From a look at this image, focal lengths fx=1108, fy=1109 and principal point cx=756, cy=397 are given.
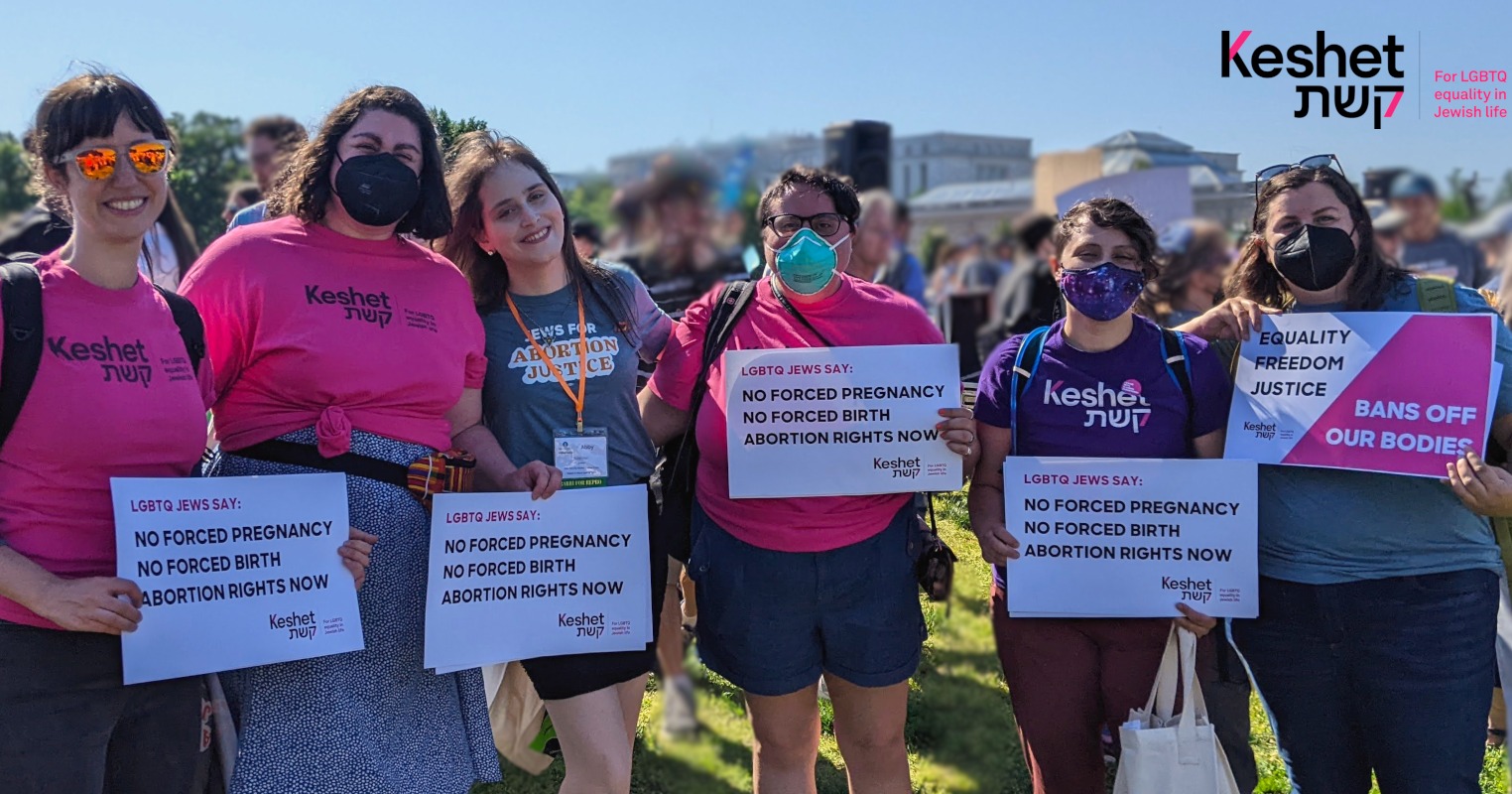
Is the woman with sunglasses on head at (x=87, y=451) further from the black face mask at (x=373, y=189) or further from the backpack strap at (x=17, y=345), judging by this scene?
the black face mask at (x=373, y=189)

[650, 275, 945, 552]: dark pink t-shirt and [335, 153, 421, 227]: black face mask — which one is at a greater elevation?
[335, 153, 421, 227]: black face mask

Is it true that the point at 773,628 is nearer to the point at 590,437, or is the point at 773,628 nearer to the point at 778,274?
the point at 590,437

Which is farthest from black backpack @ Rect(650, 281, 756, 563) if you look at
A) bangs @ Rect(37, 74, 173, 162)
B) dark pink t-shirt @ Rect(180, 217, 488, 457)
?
bangs @ Rect(37, 74, 173, 162)

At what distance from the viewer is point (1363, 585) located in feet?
9.71

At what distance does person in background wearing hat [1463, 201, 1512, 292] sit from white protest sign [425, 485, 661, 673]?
6563mm

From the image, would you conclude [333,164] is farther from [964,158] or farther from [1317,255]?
[964,158]

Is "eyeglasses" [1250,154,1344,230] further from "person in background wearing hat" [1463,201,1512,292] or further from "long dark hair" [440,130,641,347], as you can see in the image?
"person in background wearing hat" [1463,201,1512,292]

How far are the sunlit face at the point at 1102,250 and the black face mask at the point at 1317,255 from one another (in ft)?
1.32

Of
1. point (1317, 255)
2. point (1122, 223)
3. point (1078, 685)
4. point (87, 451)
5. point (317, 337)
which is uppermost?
point (1122, 223)

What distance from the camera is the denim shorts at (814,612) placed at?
10.7 ft

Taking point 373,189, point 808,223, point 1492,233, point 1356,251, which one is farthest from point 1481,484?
point 1492,233

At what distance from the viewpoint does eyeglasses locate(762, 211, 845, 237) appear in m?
3.38

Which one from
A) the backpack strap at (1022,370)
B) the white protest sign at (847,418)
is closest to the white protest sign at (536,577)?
the white protest sign at (847,418)

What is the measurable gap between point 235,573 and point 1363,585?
2923 mm
